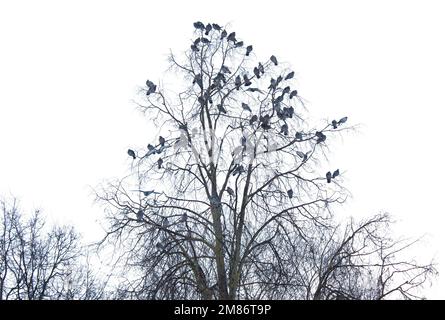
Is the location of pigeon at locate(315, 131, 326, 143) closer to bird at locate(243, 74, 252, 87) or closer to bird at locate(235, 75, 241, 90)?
bird at locate(243, 74, 252, 87)

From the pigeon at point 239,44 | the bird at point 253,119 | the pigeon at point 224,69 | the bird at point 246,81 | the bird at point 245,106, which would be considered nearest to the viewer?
the bird at point 253,119

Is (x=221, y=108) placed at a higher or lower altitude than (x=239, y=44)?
lower

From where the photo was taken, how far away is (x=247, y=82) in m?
14.1

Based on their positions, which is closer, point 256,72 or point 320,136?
point 320,136

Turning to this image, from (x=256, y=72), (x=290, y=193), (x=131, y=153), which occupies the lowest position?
(x=290, y=193)

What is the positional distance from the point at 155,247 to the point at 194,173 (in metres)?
1.94

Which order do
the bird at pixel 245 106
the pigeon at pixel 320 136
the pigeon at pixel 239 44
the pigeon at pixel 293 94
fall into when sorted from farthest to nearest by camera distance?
the pigeon at pixel 239 44
the bird at pixel 245 106
the pigeon at pixel 293 94
the pigeon at pixel 320 136

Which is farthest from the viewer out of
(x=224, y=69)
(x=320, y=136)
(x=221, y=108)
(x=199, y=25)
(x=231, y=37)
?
(x=199, y=25)

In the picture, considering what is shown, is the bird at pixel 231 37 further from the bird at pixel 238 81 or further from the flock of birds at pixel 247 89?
the bird at pixel 238 81

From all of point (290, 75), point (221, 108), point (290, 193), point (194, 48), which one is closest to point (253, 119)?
point (221, 108)

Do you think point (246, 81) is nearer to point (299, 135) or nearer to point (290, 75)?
point (290, 75)

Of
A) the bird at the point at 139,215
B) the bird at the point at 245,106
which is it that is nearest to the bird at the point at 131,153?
the bird at the point at 139,215
